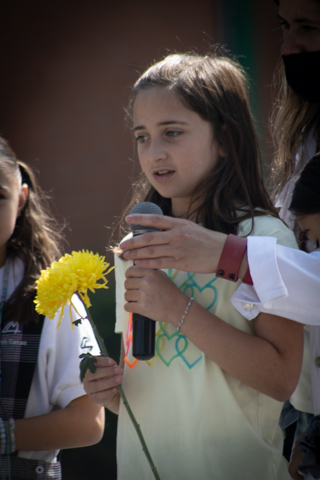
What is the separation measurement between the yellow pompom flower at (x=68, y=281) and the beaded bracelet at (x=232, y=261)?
358mm

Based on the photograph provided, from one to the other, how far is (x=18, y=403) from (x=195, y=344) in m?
0.96

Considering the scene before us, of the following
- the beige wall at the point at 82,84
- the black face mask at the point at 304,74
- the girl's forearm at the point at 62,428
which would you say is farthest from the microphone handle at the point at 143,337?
the beige wall at the point at 82,84

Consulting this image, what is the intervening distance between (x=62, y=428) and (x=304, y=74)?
169 centimetres

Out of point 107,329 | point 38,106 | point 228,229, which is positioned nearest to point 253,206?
point 228,229

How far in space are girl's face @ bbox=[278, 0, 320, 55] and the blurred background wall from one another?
2684 millimetres

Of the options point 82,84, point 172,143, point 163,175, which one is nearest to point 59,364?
point 163,175

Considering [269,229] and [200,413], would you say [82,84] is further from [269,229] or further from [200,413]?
[200,413]

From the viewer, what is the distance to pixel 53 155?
17.6 ft

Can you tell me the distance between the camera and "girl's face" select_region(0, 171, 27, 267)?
2802 mm

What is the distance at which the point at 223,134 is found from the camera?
2.32m

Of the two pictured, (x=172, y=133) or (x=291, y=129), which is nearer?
(x=172, y=133)

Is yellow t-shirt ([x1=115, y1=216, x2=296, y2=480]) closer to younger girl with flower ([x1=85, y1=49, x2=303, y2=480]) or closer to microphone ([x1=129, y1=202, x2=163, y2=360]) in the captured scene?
younger girl with flower ([x1=85, y1=49, x2=303, y2=480])

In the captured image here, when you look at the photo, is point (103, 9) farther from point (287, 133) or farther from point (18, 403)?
point (18, 403)

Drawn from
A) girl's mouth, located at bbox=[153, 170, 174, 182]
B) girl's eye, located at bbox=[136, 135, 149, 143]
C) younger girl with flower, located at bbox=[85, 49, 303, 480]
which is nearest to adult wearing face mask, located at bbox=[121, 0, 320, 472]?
younger girl with flower, located at bbox=[85, 49, 303, 480]
